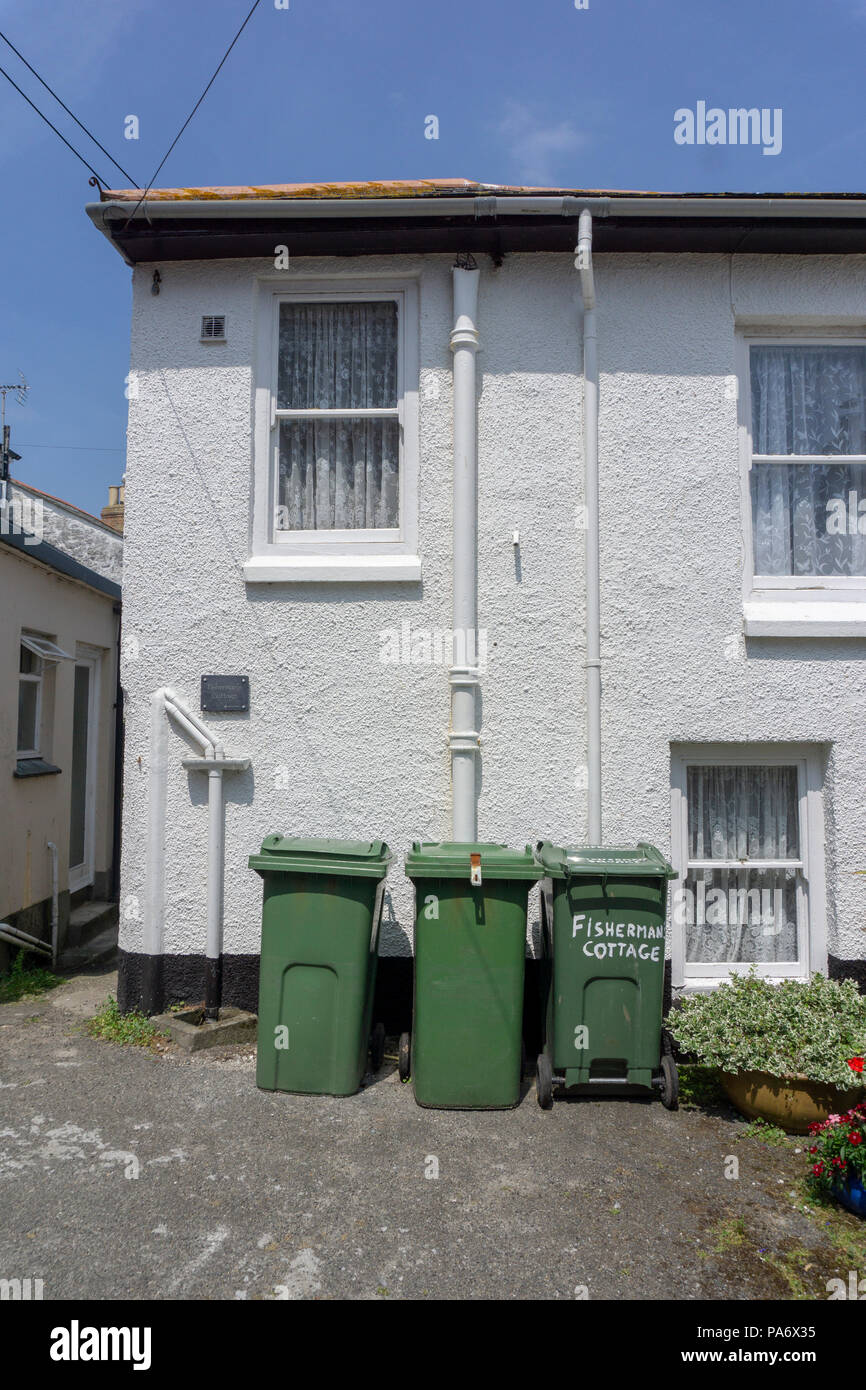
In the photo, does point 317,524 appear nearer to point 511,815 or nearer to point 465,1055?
point 511,815

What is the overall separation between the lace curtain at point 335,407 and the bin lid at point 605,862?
2.43m

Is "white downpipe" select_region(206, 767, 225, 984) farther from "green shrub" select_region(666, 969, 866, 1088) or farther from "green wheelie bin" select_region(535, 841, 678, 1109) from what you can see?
"green shrub" select_region(666, 969, 866, 1088)

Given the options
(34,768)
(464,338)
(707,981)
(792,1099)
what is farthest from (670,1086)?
(34,768)

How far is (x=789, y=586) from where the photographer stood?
17.1 ft

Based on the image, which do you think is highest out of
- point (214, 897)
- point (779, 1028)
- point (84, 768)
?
point (84, 768)

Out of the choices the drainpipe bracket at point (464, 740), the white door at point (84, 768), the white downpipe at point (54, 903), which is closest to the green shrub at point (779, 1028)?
the drainpipe bracket at point (464, 740)

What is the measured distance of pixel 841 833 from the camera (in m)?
4.96

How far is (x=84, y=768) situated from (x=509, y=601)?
5.40 m

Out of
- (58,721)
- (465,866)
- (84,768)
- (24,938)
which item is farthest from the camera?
(84,768)

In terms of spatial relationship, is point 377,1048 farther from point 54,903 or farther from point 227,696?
point 54,903

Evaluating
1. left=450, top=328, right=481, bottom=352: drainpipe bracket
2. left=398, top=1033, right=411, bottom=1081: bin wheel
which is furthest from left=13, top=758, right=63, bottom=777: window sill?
left=450, top=328, right=481, bottom=352: drainpipe bracket

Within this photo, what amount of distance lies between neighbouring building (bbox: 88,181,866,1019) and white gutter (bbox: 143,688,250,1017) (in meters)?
0.04

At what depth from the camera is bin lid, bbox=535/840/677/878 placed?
4203 mm
